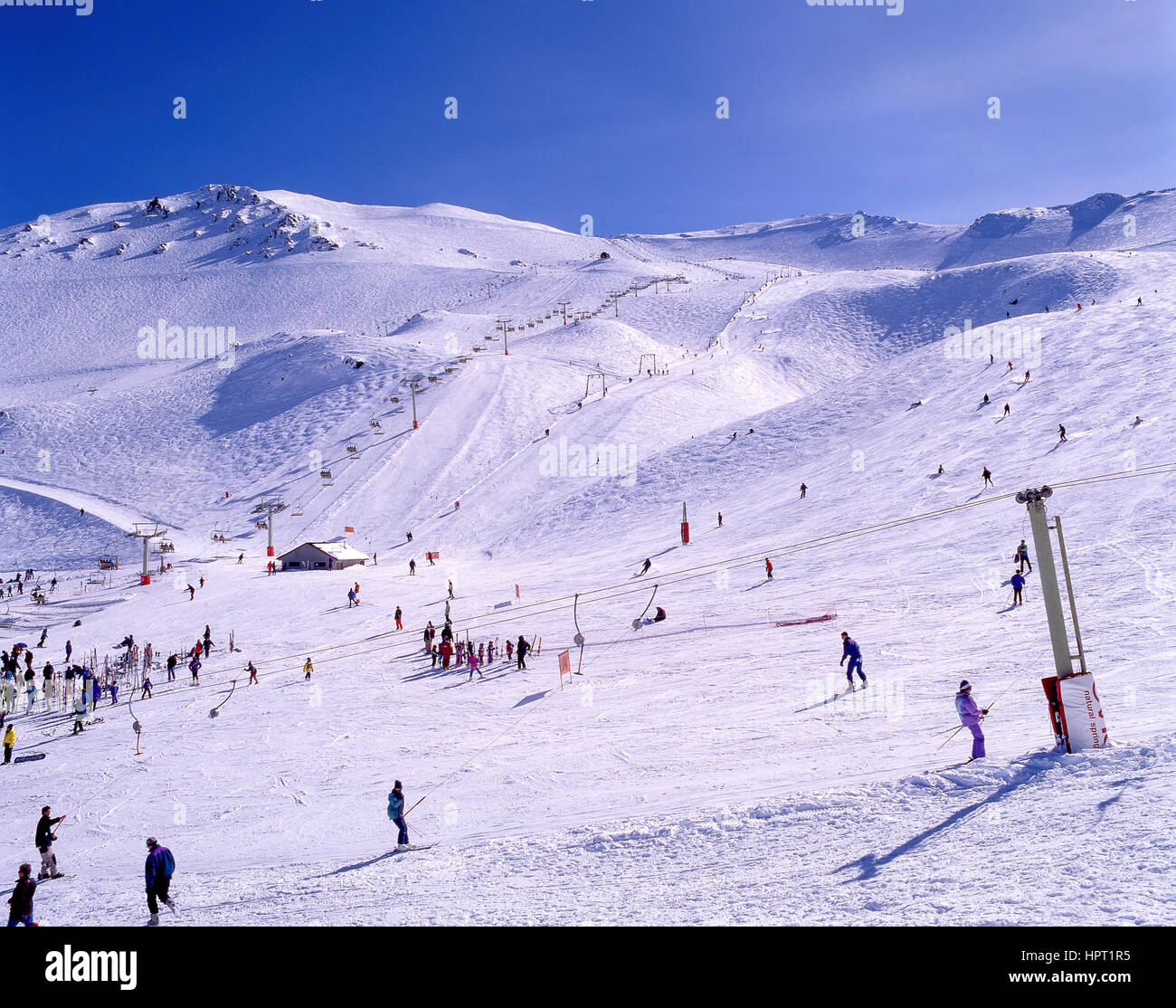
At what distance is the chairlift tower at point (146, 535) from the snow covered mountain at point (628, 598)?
0.74 meters

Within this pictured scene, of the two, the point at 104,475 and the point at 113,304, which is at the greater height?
the point at 113,304

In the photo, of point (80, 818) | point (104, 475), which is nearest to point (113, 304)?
point (104, 475)

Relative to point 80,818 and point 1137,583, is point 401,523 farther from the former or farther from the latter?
point 1137,583

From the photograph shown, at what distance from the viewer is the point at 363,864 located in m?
10.1

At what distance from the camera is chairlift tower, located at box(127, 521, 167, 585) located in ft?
127

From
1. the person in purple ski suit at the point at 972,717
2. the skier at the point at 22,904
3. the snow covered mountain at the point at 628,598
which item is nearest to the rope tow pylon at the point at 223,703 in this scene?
the snow covered mountain at the point at 628,598

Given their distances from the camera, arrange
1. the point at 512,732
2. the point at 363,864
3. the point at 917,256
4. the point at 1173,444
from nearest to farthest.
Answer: the point at 363,864, the point at 512,732, the point at 1173,444, the point at 917,256

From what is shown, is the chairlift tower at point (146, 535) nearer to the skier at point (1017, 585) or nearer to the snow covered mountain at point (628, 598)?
the snow covered mountain at point (628, 598)

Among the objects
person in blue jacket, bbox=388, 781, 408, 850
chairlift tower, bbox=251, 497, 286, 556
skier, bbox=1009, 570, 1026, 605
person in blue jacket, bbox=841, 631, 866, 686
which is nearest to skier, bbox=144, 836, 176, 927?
person in blue jacket, bbox=388, 781, 408, 850

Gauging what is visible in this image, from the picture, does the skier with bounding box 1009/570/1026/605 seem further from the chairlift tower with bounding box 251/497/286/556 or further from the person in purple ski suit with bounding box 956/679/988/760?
the chairlift tower with bounding box 251/497/286/556

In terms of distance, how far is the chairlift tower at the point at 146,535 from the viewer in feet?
127

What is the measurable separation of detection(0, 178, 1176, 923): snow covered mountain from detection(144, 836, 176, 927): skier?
18.4 inches
